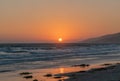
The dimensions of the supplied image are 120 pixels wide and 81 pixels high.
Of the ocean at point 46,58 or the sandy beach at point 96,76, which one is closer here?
the sandy beach at point 96,76

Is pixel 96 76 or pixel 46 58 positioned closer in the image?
pixel 96 76

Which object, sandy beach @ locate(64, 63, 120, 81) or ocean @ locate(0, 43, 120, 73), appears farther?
ocean @ locate(0, 43, 120, 73)

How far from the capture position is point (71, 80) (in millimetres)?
18656

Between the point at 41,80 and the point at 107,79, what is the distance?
3.77m

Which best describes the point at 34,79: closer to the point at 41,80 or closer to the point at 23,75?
the point at 41,80

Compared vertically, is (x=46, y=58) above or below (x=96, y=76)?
above

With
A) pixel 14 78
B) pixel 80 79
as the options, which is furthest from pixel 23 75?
pixel 80 79

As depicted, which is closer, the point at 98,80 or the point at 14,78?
the point at 98,80

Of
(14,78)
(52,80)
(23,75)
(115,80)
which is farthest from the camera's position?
(23,75)

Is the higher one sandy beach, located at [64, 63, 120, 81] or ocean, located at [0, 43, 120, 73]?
ocean, located at [0, 43, 120, 73]

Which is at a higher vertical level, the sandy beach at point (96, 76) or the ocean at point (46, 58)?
the ocean at point (46, 58)

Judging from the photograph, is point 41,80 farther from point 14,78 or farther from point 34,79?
point 14,78

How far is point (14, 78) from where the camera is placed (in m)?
19.7

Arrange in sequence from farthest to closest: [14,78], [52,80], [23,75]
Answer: [23,75] → [14,78] → [52,80]
